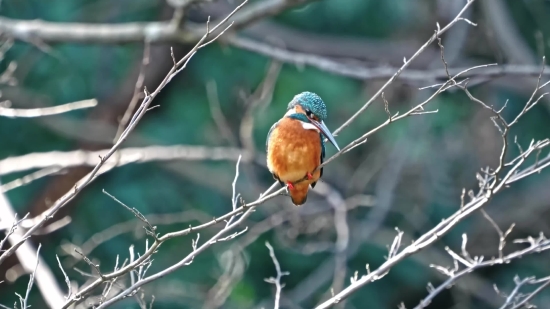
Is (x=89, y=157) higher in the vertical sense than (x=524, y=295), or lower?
lower

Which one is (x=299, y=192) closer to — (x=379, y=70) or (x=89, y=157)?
(x=379, y=70)

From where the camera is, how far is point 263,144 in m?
7.66

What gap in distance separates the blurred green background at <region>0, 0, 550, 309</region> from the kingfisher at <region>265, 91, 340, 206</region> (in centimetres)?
328

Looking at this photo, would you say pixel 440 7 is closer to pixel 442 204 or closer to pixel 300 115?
pixel 442 204

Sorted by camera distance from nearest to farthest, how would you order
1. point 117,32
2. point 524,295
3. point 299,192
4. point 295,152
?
1. point 524,295
2. point 295,152
3. point 299,192
4. point 117,32

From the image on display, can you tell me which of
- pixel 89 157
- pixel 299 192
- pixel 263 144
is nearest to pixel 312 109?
pixel 299 192

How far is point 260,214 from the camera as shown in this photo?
24.8ft

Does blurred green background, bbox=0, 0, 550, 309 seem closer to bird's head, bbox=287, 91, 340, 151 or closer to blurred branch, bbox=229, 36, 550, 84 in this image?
blurred branch, bbox=229, 36, 550, 84

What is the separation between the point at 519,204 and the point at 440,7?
6.81 ft

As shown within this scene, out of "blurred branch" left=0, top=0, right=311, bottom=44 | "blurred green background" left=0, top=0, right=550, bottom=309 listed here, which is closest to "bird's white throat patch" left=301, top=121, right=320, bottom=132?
"blurred branch" left=0, top=0, right=311, bottom=44

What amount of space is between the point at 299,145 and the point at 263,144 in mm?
4486

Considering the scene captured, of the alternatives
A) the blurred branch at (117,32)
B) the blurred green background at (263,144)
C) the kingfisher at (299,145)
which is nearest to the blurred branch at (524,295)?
the kingfisher at (299,145)

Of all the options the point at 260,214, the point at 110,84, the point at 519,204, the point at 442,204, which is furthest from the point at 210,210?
the point at 519,204

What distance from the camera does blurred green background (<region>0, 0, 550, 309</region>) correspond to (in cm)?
693
